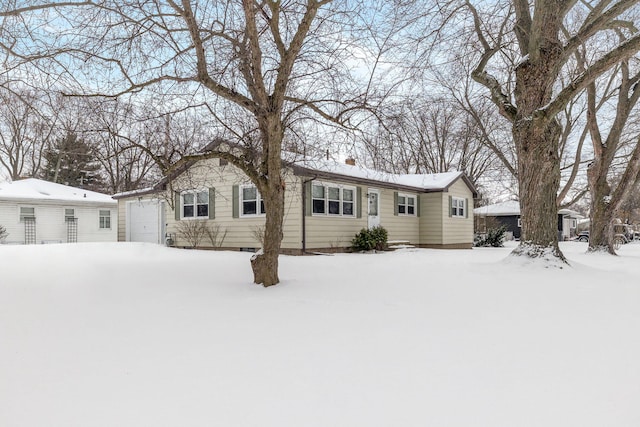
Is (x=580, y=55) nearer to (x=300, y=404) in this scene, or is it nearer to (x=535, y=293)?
(x=535, y=293)

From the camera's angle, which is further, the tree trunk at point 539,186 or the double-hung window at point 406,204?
the double-hung window at point 406,204

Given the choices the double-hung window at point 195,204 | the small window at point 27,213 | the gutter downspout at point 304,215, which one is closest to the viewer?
the gutter downspout at point 304,215

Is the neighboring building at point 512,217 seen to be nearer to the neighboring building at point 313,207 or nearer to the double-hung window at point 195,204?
the neighboring building at point 313,207

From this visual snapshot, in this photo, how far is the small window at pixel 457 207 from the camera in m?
18.6

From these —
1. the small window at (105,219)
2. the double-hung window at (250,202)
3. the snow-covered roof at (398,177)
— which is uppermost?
the snow-covered roof at (398,177)

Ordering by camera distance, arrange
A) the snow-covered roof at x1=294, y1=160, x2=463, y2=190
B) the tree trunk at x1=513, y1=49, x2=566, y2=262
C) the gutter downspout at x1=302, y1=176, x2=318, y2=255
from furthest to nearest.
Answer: the snow-covered roof at x1=294, y1=160, x2=463, y2=190, the gutter downspout at x1=302, y1=176, x2=318, y2=255, the tree trunk at x1=513, y1=49, x2=566, y2=262

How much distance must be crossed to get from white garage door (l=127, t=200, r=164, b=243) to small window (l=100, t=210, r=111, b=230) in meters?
4.87

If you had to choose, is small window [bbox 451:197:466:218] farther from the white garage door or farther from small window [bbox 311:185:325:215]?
the white garage door

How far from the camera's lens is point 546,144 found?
26.1 ft

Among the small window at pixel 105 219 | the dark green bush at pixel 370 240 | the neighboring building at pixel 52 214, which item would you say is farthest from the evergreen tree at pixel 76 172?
the dark green bush at pixel 370 240

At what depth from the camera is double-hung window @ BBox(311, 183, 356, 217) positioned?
1323cm

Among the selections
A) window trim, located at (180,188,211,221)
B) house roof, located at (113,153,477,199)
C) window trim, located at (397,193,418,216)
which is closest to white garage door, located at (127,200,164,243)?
house roof, located at (113,153,477,199)

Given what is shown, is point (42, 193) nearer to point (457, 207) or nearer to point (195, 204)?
point (195, 204)

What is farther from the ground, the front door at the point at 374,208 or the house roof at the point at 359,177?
the house roof at the point at 359,177
